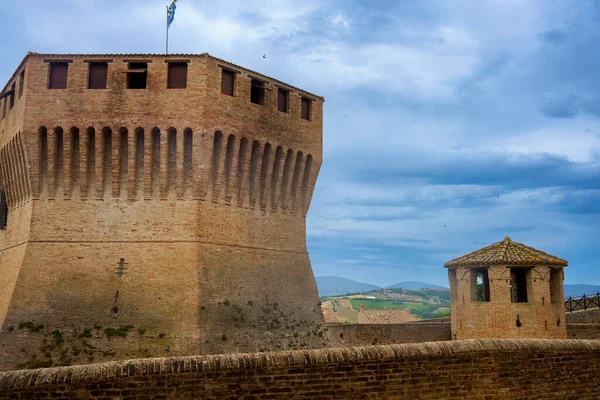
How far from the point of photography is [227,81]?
18797mm

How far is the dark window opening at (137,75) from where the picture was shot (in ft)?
59.9

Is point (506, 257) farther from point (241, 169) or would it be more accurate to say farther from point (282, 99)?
point (282, 99)

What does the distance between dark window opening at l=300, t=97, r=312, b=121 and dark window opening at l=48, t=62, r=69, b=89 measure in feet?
26.9

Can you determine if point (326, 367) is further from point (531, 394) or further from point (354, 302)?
point (354, 302)

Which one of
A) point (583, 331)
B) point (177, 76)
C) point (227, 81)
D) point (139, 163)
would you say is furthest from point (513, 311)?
point (177, 76)

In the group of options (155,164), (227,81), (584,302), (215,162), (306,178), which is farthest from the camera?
(584,302)

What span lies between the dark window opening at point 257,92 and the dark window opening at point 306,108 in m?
2.09

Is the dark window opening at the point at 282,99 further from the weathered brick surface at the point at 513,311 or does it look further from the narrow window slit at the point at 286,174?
the weathered brick surface at the point at 513,311

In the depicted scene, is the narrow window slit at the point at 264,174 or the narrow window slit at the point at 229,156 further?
the narrow window slit at the point at 264,174

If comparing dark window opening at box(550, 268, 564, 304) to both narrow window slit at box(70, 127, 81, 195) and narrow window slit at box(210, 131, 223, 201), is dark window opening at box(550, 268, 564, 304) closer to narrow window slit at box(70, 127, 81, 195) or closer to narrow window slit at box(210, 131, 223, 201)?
narrow window slit at box(210, 131, 223, 201)

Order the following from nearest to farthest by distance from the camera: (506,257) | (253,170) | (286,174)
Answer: (506,257) < (253,170) < (286,174)

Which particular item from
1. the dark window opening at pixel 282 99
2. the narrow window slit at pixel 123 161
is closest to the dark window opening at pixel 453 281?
the dark window opening at pixel 282 99

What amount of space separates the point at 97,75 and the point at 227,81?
4.10m

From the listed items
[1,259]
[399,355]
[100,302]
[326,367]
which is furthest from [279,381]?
[1,259]
